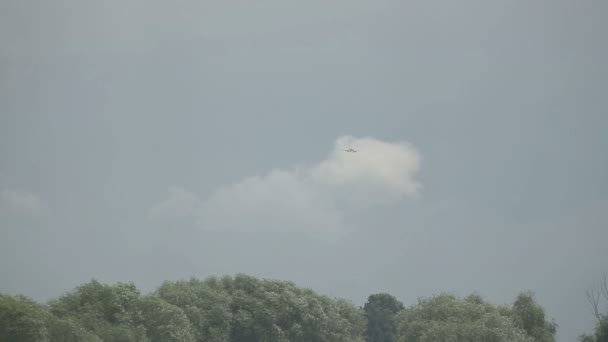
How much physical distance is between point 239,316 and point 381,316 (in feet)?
165

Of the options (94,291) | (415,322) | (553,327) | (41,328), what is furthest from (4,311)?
(553,327)

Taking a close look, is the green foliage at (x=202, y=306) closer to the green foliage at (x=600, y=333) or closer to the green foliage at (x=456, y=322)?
the green foliage at (x=456, y=322)

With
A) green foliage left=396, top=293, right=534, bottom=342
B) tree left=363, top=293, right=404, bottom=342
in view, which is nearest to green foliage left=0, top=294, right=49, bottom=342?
green foliage left=396, top=293, right=534, bottom=342

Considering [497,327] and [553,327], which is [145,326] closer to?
[497,327]

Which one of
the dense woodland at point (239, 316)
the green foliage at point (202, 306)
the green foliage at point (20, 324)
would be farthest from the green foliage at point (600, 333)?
the green foliage at point (20, 324)

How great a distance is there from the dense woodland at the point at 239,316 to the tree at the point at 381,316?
88.6 feet

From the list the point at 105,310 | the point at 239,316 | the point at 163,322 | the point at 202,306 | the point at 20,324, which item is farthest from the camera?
the point at 239,316

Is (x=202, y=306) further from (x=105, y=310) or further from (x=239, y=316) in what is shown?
(x=105, y=310)

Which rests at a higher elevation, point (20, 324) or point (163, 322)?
point (163, 322)

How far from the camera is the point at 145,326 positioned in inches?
3029

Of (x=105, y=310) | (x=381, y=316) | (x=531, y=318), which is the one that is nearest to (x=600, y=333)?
(x=531, y=318)

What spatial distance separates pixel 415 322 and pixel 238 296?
21.7 m

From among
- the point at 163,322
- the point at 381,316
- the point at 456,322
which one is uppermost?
the point at 381,316

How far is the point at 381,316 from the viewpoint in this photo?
14025cm
